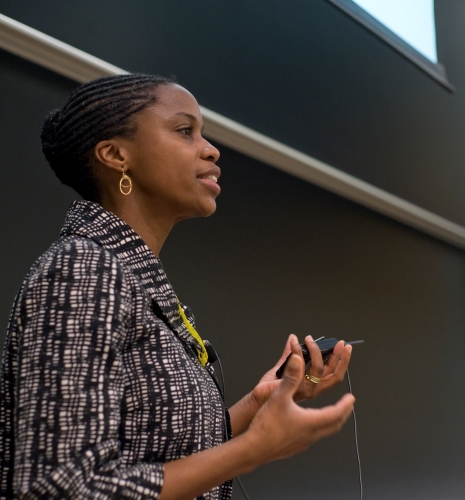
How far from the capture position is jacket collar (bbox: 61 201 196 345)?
3.05 feet

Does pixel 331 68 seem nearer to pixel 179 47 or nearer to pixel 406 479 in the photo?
pixel 179 47

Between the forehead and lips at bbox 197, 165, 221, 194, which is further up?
the forehead

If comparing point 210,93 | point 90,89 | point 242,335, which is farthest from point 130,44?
point 242,335

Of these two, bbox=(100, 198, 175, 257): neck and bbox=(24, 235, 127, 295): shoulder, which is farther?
bbox=(100, 198, 175, 257): neck

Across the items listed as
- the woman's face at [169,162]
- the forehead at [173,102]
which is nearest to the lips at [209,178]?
the woman's face at [169,162]

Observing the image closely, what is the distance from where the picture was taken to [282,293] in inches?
99.2

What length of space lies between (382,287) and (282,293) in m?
0.74

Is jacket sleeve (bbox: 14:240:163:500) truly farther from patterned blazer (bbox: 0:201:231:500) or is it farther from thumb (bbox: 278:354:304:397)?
thumb (bbox: 278:354:304:397)

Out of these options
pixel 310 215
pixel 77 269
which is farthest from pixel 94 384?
pixel 310 215

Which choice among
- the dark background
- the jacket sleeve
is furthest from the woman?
the dark background

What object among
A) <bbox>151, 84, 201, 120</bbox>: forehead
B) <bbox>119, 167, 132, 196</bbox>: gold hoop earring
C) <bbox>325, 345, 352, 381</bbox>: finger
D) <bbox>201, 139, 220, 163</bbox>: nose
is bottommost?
<bbox>325, 345, 352, 381</bbox>: finger

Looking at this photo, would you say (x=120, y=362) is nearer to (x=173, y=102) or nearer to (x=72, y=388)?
(x=72, y=388)

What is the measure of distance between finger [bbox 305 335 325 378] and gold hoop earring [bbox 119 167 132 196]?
1.31 ft

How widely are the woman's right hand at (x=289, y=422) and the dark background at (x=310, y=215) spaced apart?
3.55 ft
